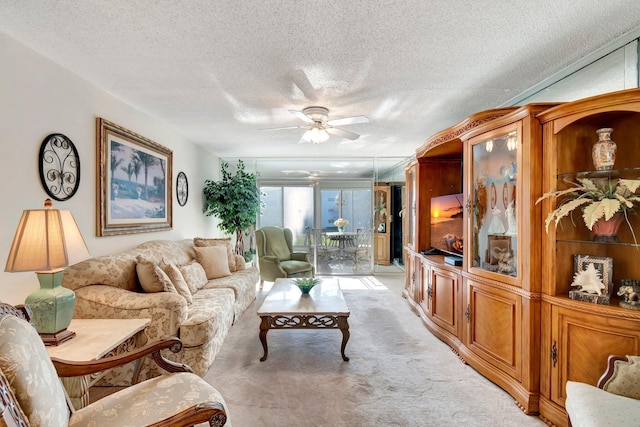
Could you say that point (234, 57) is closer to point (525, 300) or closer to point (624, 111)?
point (624, 111)

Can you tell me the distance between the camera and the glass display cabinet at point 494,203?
7.68 feet

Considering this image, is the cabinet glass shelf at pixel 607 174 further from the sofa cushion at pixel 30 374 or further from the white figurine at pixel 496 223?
the sofa cushion at pixel 30 374

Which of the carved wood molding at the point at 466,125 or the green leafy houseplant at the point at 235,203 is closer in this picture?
the carved wood molding at the point at 466,125

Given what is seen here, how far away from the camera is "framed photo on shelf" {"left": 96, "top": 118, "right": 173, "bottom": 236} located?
2.97 metres

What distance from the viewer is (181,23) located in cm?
188

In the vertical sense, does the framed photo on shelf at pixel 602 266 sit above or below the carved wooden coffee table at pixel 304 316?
above

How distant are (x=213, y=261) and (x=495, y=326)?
332 centimetres

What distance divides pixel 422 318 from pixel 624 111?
2.74 m

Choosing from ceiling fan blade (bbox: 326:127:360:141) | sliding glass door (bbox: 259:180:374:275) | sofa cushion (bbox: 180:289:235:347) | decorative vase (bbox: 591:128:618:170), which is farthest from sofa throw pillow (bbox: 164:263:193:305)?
sliding glass door (bbox: 259:180:374:275)

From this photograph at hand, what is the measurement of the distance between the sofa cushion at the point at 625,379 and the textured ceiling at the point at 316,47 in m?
1.92

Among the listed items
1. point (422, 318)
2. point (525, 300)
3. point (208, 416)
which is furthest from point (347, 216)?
point (208, 416)

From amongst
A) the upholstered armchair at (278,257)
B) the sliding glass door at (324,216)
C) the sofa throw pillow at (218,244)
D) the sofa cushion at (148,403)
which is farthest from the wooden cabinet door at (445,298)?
the sliding glass door at (324,216)

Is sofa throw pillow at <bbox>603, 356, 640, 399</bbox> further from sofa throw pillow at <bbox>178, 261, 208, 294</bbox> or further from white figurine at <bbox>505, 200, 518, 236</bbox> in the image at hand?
sofa throw pillow at <bbox>178, 261, 208, 294</bbox>

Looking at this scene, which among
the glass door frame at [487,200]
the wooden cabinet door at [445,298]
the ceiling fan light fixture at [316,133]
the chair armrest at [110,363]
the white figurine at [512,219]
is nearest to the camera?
the chair armrest at [110,363]
